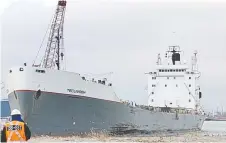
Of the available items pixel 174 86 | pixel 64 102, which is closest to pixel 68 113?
pixel 64 102

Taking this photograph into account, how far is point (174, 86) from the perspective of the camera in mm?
46594

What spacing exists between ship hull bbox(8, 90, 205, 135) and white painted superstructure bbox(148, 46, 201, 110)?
603 inches

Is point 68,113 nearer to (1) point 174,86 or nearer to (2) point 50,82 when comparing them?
(2) point 50,82

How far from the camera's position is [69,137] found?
969 inches

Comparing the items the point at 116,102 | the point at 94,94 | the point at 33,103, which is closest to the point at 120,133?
the point at 116,102

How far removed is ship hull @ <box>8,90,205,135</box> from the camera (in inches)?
944

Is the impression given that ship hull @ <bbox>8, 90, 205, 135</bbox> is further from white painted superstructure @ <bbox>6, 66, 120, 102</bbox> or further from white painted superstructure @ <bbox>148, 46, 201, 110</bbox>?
white painted superstructure @ <bbox>148, 46, 201, 110</bbox>

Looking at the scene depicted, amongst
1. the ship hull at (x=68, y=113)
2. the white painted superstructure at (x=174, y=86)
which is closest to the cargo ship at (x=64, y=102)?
the ship hull at (x=68, y=113)

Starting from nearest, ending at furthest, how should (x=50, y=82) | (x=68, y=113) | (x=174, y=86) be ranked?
1. (x=50, y=82)
2. (x=68, y=113)
3. (x=174, y=86)

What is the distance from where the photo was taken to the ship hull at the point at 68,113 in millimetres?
23984

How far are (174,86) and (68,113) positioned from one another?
2278 cm

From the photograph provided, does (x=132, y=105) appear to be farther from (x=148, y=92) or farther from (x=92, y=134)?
(x=148, y=92)

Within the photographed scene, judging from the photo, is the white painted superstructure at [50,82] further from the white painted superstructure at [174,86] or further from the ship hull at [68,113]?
the white painted superstructure at [174,86]

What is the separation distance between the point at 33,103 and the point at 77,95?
111 inches
